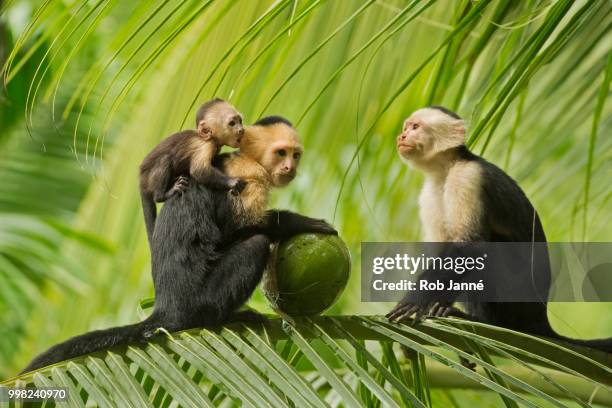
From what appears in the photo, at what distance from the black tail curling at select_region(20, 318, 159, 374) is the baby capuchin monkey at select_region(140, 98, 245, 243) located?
1.48 ft

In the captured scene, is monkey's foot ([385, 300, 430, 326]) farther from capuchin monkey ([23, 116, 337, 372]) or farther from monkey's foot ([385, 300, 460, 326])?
capuchin monkey ([23, 116, 337, 372])

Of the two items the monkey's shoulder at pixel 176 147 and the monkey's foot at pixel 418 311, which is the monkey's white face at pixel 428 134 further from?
the monkey's shoulder at pixel 176 147

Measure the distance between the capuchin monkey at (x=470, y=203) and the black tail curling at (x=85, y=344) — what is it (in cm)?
132

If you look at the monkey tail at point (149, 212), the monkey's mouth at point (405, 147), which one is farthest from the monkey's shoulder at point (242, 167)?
the monkey's mouth at point (405, 147)

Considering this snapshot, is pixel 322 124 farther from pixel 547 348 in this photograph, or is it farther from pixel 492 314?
pixel 547 348

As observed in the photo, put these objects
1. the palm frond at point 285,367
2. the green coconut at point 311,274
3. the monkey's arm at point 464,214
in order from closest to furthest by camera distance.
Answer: the palm frond at point 285,367 < the green coconut at point 311,274 < the monkey's arm at point 464,214

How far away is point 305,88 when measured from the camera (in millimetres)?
3383

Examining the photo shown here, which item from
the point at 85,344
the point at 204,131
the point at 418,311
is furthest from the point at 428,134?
the point at 85,344

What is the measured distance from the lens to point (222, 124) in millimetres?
2545

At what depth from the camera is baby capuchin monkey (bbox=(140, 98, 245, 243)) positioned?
2539mm

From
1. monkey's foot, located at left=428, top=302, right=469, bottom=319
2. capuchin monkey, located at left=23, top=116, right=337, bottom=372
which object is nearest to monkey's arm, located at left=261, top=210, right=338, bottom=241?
capuchin monkey, located at left=23, top=116, right=337, bottom=372

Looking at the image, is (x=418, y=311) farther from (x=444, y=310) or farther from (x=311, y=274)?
(x=311, y=274)

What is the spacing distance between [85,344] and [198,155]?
606 mm

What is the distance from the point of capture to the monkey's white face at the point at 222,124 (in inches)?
99.2
